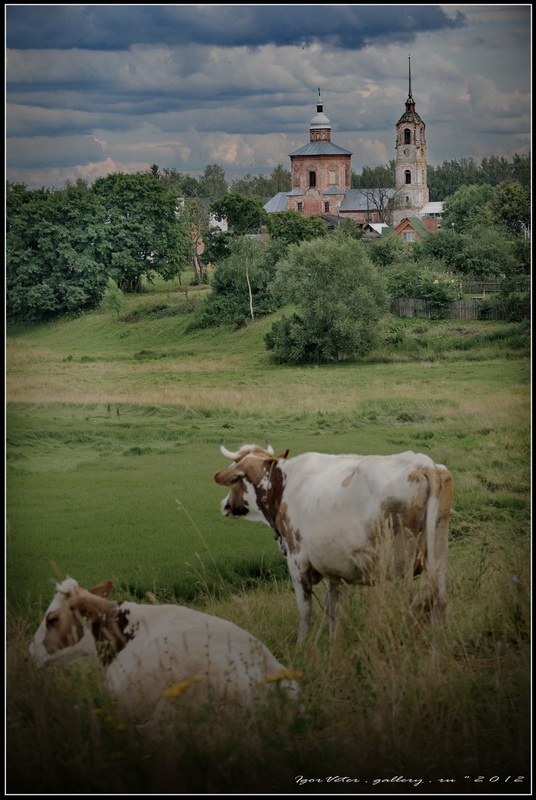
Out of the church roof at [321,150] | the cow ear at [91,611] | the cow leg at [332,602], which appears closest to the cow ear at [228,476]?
the cow leg at [332,602]

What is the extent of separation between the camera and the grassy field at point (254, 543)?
11.0 feet

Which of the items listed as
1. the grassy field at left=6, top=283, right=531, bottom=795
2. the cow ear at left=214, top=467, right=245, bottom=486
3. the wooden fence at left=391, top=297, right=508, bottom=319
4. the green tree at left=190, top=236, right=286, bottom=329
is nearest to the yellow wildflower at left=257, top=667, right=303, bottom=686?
the grassy field at left=6, top=283, right=531, bottom=795

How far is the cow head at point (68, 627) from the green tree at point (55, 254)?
1667 millimetres

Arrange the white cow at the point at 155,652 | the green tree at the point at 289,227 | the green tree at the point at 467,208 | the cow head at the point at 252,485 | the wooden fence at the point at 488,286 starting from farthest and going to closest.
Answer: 1. the green tree at the point at 289,227
2. the green tree at the point at 467,208
3. the wooden fence at the point at 488,286
4. the cow head at the point at 252,485
5. the white cow at the point at 155,652

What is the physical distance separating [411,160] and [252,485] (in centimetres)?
209

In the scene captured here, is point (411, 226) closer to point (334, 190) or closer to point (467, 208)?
point (467, 208)

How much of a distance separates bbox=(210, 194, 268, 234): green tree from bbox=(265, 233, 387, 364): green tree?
331 mm

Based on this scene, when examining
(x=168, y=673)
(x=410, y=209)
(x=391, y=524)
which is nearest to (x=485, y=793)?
(x=391, y=524)

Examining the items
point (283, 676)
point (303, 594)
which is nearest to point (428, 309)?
point (303, 594)

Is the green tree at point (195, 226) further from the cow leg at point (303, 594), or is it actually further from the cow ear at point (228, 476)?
the cow leg at point (303, 594)

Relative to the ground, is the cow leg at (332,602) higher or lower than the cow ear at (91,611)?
lower

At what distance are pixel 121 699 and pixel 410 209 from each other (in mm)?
3259

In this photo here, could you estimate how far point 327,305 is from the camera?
5023mm

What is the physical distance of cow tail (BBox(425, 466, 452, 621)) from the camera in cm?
354
